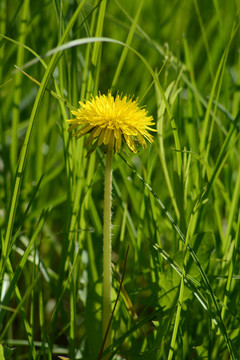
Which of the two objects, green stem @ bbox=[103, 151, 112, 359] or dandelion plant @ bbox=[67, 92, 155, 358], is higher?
dandelion plant @ bbox=[67, 92, 155, 358]

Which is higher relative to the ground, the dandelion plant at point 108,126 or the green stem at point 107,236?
the dandelion plant at point 108,126

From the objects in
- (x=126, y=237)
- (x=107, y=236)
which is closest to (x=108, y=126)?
(x=107, y=236)

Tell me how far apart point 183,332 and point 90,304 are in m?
0.17

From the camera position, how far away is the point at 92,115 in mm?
633

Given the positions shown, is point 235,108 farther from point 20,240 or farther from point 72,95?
point 20,240

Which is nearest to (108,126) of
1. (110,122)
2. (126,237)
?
(110,122)

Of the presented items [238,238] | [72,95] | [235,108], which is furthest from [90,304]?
[235,108]

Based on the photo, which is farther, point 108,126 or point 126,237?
point 126,237

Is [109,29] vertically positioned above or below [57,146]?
above

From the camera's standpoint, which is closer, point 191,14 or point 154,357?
point 154,357

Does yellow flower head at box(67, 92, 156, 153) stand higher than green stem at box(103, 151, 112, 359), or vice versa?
yellow flower head at box(67, 92, 156, 153)

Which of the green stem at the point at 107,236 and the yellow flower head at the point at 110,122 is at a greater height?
the yellow flower head at the point at 110,122

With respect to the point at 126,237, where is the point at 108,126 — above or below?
above

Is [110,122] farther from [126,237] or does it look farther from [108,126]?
[126,237]
